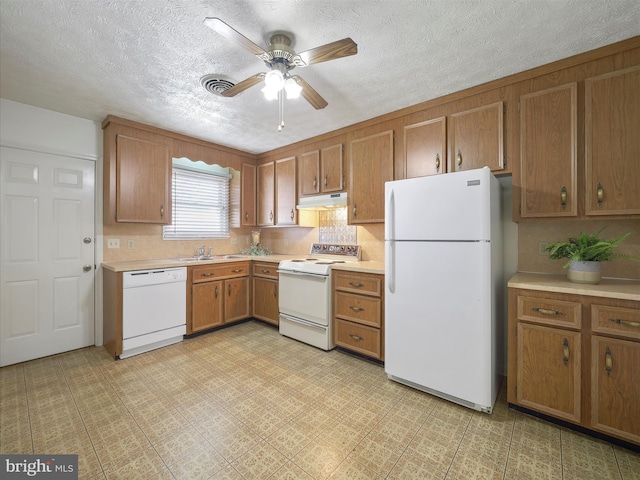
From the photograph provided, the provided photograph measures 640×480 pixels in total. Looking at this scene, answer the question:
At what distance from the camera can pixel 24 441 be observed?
167cm

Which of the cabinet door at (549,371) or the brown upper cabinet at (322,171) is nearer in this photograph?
the cabinet door at (549,371)

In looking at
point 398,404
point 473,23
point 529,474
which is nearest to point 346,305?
point 398,404

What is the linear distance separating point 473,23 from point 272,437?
8.83 ft

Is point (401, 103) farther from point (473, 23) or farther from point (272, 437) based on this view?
point (272, 437)

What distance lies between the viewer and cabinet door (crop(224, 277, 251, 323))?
3.61 meters

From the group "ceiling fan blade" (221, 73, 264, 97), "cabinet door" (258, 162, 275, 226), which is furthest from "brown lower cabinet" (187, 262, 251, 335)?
"ceiling fan blade" (221, 73, 264, 97)

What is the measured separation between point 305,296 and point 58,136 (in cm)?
296

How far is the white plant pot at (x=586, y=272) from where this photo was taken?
184cm

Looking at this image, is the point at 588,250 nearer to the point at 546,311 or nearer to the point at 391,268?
the point at 546,311

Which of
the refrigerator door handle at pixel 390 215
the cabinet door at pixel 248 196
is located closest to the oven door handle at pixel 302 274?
the refrigerator door handle at pixel 390 215

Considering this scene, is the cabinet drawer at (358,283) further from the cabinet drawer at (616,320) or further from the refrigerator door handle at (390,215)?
the cabinet drawer at (616,320)

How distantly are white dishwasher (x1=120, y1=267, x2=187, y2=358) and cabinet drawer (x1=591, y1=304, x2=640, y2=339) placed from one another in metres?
3.47

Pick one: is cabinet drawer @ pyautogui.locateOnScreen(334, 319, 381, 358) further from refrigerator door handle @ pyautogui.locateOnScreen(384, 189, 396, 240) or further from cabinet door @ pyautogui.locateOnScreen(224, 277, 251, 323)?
cabinet door @ pyautogui.locateOnScreen(224, 277, 251, 323)

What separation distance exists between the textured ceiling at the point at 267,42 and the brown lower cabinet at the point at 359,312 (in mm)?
1678
